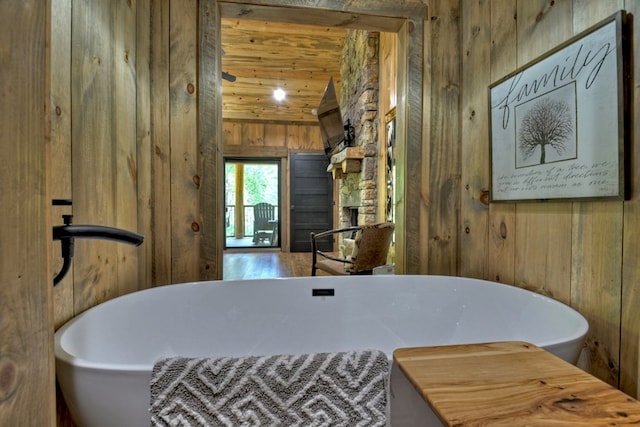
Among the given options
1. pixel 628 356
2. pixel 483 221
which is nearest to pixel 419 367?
pixel 628 356

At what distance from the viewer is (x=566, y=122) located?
110 cm

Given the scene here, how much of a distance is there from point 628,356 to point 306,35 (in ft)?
15.2

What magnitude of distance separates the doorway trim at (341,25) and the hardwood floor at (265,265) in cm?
231

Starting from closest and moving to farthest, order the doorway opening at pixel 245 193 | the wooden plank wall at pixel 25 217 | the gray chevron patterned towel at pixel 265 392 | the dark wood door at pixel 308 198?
the wooden plank wall at pixel 25 217 → the gray chevron patterned towel at pixel 265 392 → the dark wood door at pixel 308 198 → the doorway opening at pixel 245 193

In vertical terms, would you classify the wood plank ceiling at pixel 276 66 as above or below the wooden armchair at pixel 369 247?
above

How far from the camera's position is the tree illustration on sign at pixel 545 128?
3.63 ft

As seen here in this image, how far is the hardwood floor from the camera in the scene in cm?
401

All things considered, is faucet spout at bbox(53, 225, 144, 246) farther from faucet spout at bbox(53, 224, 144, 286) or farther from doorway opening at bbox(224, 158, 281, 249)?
doorway opening at bbox(224, 158, 281, 249)

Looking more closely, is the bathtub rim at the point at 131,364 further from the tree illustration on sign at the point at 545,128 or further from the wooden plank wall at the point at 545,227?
the tree illustration on sign at the point at 545,128

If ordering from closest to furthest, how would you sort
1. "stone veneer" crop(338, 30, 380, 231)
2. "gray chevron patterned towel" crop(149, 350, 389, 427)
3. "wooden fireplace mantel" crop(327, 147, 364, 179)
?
"gray chevron patterned towel" crop(149, 350, 389, 427)
"stone veneer" crop(338, 30, 380, 231)
"wooden fireplace mantel" crop(327, 147, 364, 179)

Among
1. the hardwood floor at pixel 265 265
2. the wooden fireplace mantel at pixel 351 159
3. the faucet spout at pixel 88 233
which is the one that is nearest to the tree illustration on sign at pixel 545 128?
the faucet spout at pixel 88 233

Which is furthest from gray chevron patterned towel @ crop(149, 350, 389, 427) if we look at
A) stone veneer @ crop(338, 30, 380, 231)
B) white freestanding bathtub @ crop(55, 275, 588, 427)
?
stone veneer @ crop(338, 30, 380, 231)

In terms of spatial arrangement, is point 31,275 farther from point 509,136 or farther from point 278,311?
point 509,136

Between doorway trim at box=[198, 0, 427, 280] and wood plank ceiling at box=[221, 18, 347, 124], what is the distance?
2.62 meters
